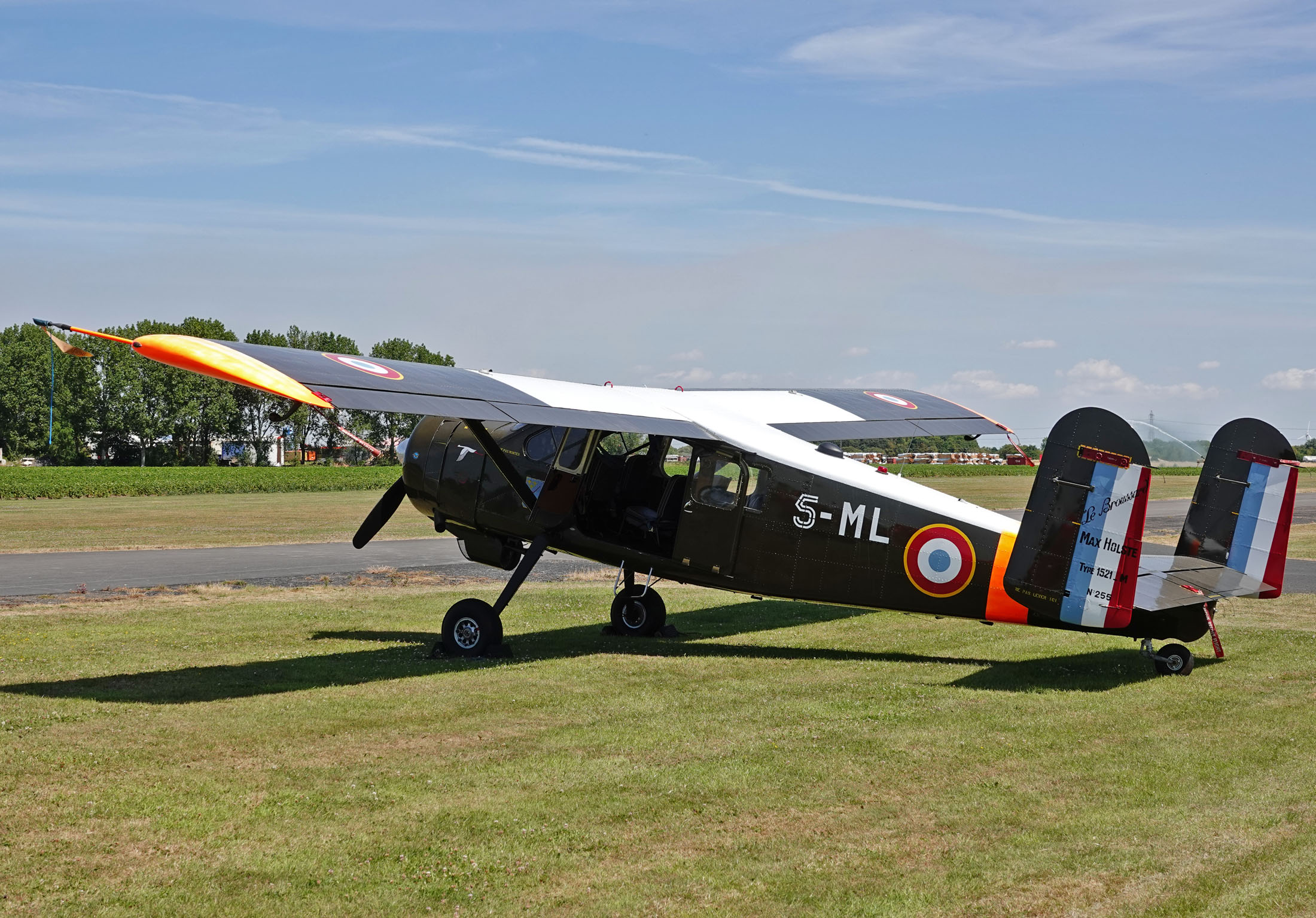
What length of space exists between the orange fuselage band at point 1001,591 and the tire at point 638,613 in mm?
4541

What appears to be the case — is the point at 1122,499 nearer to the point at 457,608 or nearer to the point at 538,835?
the point at 538,835

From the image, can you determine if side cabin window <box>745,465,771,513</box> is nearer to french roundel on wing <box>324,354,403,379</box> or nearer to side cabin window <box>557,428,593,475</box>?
side cabin window <box>557,428,593,475</box>

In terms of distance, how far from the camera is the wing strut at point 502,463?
42.0ft

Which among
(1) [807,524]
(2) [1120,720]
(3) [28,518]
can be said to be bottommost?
(3) [28,518]

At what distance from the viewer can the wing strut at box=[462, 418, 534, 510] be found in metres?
12.8

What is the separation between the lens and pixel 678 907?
5.50m

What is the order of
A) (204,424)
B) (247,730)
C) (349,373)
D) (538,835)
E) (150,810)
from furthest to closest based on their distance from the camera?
1. (204,424)
2. (349,373)
3. (247,730)
4. (150,810)
5. (538,835)

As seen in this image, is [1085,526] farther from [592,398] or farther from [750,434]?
[592,398]

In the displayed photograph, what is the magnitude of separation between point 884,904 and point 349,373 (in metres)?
7.21

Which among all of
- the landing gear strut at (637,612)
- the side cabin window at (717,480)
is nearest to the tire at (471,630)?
the landing gear strut at (637,612)

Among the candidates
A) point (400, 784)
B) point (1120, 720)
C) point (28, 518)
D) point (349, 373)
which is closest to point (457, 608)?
point (349, 373)

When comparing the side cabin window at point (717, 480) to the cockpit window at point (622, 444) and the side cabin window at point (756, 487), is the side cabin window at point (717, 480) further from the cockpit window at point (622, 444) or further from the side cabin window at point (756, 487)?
the cockpit window at point (622, 444)

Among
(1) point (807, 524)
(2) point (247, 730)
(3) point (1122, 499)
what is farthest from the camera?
(1) point (807, 524)

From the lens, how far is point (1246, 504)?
1080 centimetres
